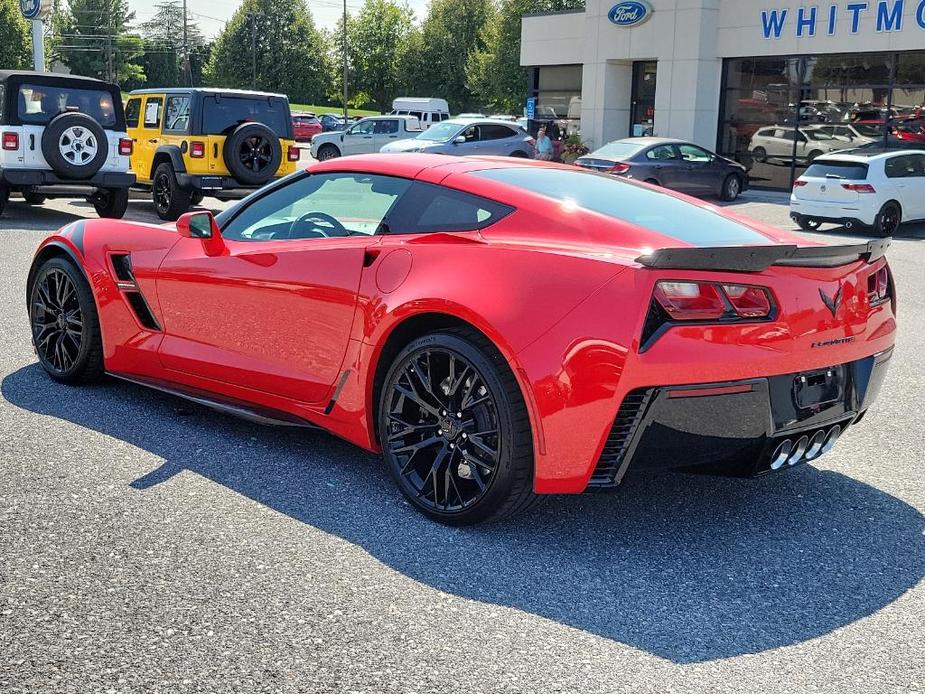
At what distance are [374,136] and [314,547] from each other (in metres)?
29.8

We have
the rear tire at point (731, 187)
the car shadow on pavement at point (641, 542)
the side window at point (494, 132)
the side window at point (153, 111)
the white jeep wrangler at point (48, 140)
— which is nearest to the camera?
the car shadow on pavement at point (641, 542)

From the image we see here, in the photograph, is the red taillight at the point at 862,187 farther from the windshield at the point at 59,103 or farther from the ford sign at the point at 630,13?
the ford sign at the point at 630,13

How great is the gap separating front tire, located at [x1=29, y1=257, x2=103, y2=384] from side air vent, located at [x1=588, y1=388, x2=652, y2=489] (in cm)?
303

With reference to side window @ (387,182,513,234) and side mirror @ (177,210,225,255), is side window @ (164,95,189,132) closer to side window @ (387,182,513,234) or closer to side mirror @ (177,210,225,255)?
side mirror @ (177,210,225,255)

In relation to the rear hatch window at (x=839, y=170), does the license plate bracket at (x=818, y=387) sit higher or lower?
higher

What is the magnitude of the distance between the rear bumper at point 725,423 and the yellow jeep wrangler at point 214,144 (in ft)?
42.8

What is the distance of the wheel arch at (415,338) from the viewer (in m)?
3.62

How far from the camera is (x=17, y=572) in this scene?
3.42 meters

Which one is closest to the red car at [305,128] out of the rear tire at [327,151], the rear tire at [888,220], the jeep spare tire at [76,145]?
the rear tire at [327,151]

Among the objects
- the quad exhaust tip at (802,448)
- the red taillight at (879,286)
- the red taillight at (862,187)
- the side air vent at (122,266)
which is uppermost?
the red taillight at (879,286)

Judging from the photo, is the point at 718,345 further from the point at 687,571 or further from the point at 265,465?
the point at 265,465

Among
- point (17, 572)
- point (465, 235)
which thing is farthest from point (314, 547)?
point (465, 235)

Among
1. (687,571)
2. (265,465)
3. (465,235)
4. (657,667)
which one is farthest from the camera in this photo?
(265,465)

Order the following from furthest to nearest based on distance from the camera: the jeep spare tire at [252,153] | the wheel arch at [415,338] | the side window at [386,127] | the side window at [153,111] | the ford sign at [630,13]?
the side window at [386,127], the ford sign at [630,13], the side window at [153,111], the jeep spare tire at [252,153], the wheel arch at [415,338]
